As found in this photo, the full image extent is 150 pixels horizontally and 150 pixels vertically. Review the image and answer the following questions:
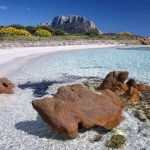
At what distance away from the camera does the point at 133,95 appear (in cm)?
960

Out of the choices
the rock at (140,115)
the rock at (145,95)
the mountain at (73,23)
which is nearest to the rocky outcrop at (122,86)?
the rock at (145,95)

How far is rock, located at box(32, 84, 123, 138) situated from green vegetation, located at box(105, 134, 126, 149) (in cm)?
31

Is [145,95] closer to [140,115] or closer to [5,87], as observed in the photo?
[140,115]

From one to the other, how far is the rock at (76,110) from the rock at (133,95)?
5.81ft

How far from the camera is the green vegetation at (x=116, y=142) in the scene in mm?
6508

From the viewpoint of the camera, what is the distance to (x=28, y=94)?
10.8 m

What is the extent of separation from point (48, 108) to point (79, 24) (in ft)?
283

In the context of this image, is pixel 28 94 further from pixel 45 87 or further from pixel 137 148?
pixel 137 148

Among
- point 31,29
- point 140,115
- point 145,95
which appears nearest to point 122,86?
point 145,95

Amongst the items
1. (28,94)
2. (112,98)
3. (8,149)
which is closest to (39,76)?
(28,94)

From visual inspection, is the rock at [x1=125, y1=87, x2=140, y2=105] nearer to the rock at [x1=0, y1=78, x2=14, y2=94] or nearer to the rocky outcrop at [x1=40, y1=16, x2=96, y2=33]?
the rock at [x1=0, y1=78, x2=14, y2=94]

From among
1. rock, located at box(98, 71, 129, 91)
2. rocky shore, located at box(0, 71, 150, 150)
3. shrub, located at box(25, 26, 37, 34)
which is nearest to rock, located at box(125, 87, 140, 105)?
rock, located at box(98, 71, 129, 91)

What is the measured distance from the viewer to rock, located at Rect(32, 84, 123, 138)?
21.7 ft

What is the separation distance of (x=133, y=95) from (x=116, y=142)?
125 inches
